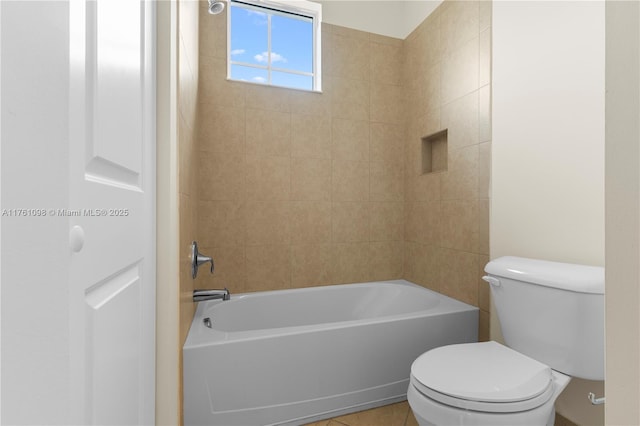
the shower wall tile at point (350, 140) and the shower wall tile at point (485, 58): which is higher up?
the shower wall tile at point (485, 58)

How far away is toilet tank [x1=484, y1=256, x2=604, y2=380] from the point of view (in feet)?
3.74

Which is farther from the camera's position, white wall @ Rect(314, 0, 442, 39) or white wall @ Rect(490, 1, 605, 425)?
white wall @ Rect(314, 0, 442, 39)

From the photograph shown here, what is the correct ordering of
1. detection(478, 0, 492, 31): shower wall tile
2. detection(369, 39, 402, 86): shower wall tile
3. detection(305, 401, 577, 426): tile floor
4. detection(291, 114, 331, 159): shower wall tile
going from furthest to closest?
detection(369, 39, 402, 86): shower wall tile → detection(291, 114, 331, 159): shower wall tile → detection(478, 0, 492, 31): shower wall tile → detection(305, 401, 577, 426): tile floor

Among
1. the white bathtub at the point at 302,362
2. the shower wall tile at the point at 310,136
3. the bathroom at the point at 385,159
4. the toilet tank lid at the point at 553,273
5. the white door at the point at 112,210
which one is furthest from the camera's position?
the shower wall tile at the point at 310,136

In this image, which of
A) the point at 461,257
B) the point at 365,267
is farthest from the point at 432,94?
the point at 365,267

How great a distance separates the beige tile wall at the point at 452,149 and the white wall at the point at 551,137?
79mm

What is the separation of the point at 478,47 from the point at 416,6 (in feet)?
→ 2.67

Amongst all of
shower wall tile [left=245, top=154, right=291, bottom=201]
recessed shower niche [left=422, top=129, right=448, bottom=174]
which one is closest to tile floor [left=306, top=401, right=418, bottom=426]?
shower wall tile [left=245, top=154, right=291, bottom=201]

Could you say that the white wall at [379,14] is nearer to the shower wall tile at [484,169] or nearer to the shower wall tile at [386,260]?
the shower wall tile at [484,169]

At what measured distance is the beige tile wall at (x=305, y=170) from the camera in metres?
2.06

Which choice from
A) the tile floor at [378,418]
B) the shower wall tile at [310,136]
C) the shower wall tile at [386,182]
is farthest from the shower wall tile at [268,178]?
the tile floor at [378,418]

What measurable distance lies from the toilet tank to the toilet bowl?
0.26 feet

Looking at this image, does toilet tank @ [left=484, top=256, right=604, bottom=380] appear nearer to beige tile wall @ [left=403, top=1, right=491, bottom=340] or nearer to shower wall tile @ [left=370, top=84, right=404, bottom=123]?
beige tile wall @ [left=403, top=1, right=491, bottom=340]

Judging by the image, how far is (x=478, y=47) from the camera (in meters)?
1.80
